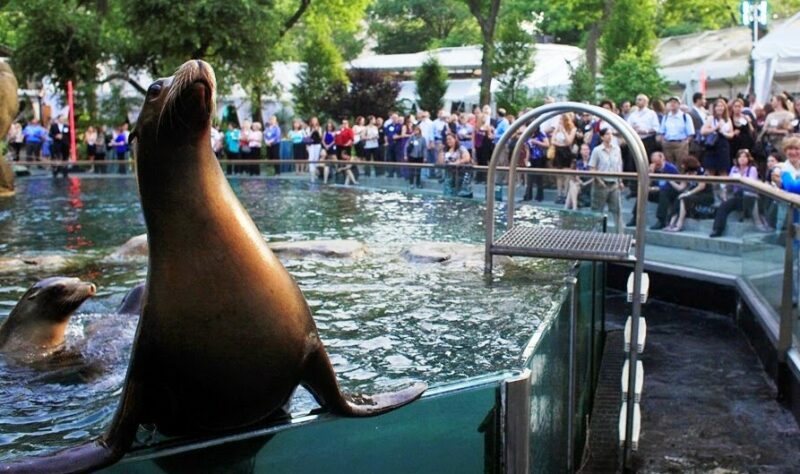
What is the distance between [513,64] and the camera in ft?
98.7

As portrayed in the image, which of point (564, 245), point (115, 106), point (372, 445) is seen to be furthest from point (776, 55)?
point (115, 106)

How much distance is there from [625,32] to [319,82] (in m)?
10.9

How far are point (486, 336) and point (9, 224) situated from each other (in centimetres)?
920

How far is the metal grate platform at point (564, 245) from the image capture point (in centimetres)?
621

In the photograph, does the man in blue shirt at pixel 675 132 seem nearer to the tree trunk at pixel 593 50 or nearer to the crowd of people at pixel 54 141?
the crowd of people at pixel 54 141

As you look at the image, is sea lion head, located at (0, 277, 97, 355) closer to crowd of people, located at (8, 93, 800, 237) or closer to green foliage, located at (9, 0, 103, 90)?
crowd of people, located at (8, 93, 800, 237)

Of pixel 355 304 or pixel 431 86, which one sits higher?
pixel 431 86

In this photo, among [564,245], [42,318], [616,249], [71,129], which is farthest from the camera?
[71,129]

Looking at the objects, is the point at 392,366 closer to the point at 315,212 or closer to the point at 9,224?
the point at 315,212

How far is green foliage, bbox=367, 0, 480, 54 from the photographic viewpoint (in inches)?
2485

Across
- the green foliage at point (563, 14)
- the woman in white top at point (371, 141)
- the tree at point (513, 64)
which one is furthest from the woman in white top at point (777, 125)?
the green foliage at point (563, 14)

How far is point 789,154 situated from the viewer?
9.36 m

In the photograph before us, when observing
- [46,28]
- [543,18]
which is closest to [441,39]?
[543,18]

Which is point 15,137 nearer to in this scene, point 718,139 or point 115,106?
point 115,106
